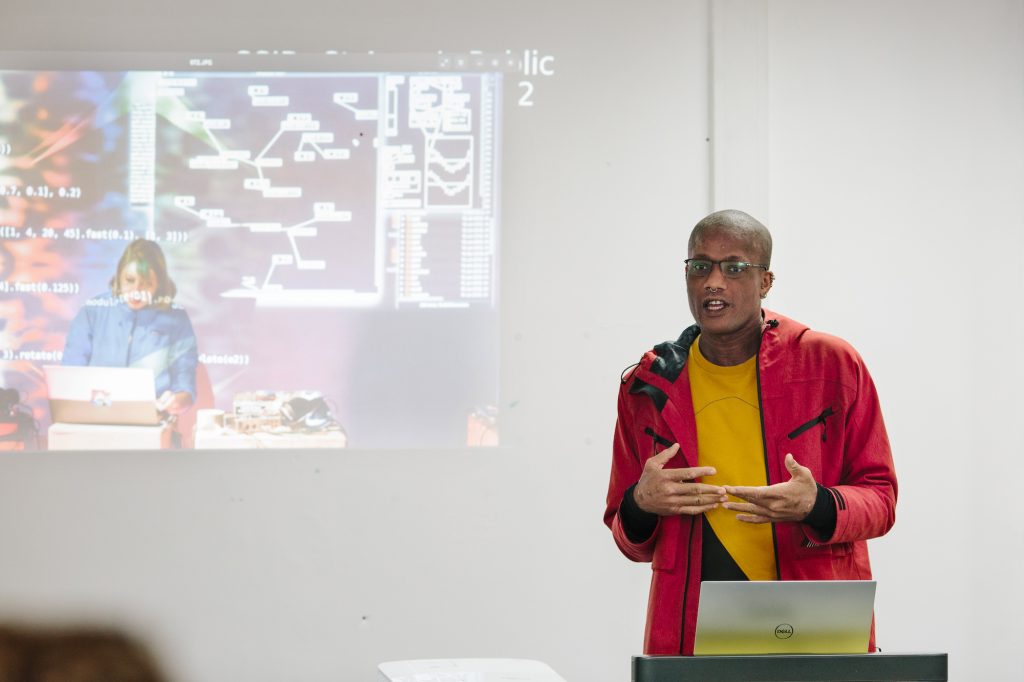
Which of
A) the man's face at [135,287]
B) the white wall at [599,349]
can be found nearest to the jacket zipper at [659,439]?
the white wall at [599,349]

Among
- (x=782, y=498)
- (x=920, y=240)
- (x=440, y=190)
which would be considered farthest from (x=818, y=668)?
(x=920, y=240)

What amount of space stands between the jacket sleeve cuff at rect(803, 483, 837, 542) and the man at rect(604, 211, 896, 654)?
59mm

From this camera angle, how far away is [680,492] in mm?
1597

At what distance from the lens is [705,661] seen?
121 cm

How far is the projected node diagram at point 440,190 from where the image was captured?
125 inches

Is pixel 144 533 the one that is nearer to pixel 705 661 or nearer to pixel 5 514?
pixel 5 514

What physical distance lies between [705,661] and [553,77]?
2380mm

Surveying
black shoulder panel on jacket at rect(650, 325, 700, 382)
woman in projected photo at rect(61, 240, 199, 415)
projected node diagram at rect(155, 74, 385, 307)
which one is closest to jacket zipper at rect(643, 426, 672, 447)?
black shoulder panel on jacket at rect(650, 325, 700, 382)

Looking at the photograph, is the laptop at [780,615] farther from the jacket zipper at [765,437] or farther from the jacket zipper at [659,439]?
the jacket zipper at [659,439]

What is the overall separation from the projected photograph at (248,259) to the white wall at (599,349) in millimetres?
114

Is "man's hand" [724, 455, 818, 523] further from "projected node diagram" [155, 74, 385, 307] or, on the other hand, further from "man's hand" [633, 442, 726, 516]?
"projected node diagram" [155, 74, 385, 307]

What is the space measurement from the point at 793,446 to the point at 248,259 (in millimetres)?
2045

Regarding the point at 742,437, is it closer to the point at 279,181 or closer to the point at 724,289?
the point at 724,289

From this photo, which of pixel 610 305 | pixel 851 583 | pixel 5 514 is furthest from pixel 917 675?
pixel 5 514
